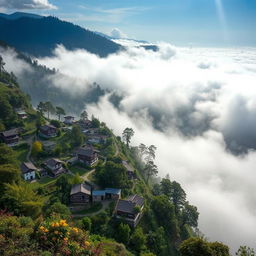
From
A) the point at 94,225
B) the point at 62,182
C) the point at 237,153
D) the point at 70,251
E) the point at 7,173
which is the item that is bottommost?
the point at 237,153

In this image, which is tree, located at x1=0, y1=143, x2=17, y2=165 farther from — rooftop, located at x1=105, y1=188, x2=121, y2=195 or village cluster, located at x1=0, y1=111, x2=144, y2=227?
rooftop, located at x1=105, y1=188, x2=121, y2=195

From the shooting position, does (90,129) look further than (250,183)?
No

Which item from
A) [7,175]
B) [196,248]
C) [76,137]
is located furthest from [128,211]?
[76,137]

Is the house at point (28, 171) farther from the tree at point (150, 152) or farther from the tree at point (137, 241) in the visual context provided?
the tree at point (150, 152)

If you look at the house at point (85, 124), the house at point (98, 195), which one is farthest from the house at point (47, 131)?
the house at point (98, 195)

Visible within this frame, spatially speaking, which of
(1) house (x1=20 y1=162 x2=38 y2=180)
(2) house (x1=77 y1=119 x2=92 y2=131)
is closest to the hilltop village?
(1) house (x1=20 y1=162 x2=38 y2=180)

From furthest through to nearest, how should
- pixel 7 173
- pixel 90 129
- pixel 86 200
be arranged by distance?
pixel 90 129 → pixel 86 200 → pixel 7 173

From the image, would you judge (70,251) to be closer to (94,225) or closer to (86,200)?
(94,225)

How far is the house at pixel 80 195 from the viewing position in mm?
49531

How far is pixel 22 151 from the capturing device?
6912 cm

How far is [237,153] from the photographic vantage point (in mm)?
182375

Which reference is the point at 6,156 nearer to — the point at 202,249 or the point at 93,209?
the point at 93,209

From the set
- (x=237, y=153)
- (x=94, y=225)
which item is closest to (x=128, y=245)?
(x=94, y=225)

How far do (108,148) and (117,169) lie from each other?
23.6 metres
